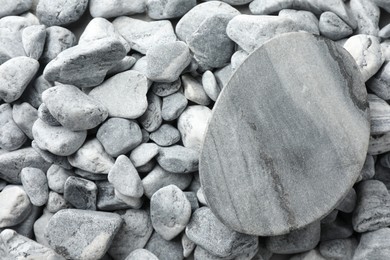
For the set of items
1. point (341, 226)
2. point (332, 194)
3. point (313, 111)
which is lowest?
point (341, 226)

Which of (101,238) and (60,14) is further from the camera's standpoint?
(60,14)

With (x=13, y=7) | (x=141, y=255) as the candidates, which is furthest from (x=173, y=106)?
(x=13, y=7)

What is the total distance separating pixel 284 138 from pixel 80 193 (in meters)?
0.35

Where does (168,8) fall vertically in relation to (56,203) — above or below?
above

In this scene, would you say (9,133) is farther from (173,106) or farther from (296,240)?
(296,240)

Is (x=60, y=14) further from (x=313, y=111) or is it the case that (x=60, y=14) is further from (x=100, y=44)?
(x=313, y=111)

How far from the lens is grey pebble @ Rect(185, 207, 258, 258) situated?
Result: 0.82 metres

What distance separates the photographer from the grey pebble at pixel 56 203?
885 mm

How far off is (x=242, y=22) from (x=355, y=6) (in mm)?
213

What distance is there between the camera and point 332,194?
80 cm

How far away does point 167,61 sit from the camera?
863 mm

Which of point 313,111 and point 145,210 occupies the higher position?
point 313,111

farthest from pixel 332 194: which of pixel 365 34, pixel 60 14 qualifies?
pixel 60 14

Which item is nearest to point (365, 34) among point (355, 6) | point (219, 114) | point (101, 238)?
point (355, 6)
